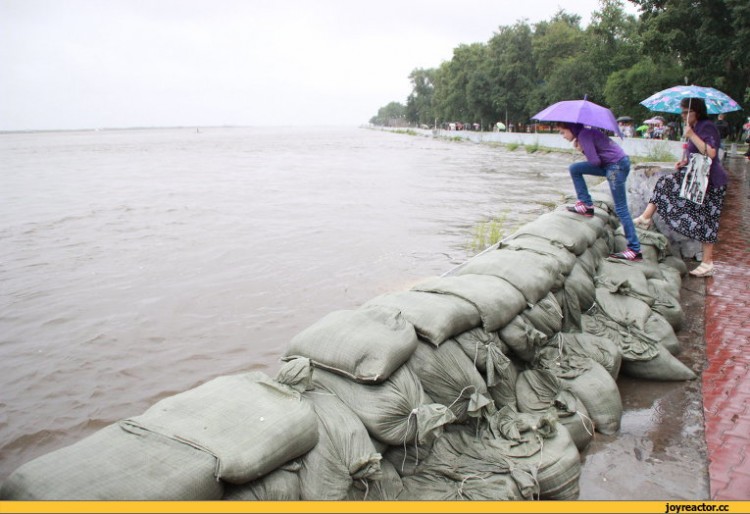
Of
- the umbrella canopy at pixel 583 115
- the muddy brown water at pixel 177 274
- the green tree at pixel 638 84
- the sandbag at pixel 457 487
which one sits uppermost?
the green tree at pixel 638 84

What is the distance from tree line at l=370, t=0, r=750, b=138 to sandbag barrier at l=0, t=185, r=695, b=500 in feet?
36.0

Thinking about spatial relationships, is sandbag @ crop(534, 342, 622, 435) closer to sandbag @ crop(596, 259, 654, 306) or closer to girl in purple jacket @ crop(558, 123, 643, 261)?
sandbag @ crop(596, 259, 654, 306)

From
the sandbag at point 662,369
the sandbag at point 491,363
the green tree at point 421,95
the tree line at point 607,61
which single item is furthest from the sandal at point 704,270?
the green tree at point 421,95

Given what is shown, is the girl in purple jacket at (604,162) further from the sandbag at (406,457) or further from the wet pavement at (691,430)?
the sandbag at (406,457)

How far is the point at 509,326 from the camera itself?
2697 mm

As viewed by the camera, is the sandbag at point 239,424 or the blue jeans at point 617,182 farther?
the blue jeans at point 617,182

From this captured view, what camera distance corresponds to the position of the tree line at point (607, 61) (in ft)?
44.4

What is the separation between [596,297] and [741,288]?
1672mm

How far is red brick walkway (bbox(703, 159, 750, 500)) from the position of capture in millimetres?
2252

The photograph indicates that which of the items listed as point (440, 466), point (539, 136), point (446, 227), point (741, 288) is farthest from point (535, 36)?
point (440, 466)

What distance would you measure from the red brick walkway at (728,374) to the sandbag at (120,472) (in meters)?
1.96

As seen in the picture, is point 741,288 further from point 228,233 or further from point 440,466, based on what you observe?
point 228,233

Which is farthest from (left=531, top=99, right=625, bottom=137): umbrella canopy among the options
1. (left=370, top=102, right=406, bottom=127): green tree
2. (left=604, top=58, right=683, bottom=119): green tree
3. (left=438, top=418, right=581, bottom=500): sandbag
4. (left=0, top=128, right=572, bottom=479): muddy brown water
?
(left=370, top=102, right=406, bottom=127): green tree

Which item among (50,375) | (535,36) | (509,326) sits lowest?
(50,375)
